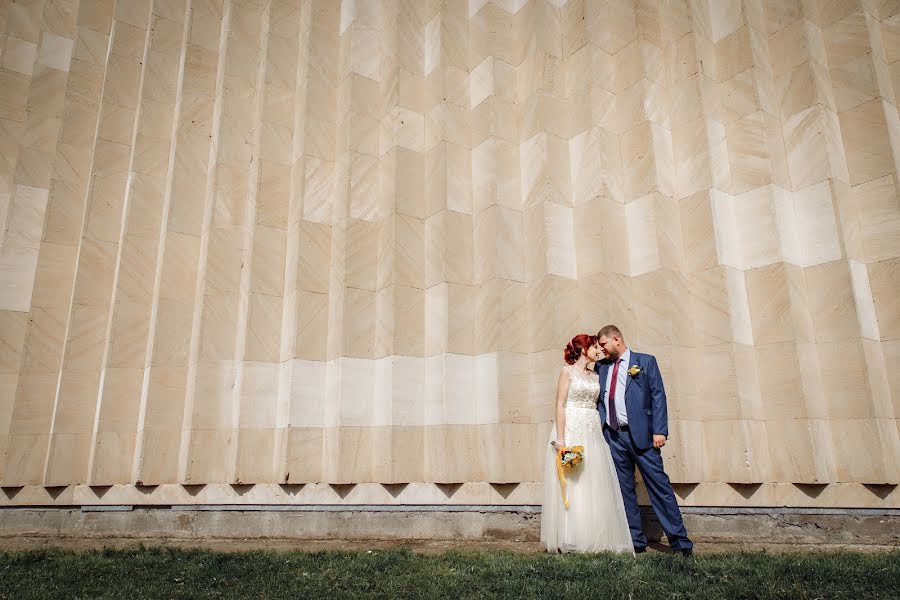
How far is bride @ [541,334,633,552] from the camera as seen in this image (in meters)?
5.98

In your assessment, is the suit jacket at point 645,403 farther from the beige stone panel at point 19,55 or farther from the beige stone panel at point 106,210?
the beige stone panel at point 19,55

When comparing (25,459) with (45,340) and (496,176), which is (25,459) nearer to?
(45,340)

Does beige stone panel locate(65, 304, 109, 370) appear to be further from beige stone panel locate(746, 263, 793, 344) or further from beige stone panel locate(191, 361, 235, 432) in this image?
beige stone panel locate(746, 263, 793, 344)

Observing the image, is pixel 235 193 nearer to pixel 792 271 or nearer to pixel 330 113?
pixel 330 113

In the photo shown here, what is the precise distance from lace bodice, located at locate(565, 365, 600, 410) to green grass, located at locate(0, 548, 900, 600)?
1.59m

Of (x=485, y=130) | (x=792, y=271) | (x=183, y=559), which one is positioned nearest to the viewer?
(x=183, y=559)

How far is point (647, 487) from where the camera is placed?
6168 millimetres

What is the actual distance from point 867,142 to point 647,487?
15.8 ft

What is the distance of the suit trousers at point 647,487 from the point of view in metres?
5.86

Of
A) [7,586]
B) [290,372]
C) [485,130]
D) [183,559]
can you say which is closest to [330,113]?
[485,130]

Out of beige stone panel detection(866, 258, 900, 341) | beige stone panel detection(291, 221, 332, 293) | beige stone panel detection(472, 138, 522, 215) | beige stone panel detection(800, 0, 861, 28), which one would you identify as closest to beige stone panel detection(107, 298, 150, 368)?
beige stone panel detection(291, 221, 332, 293)

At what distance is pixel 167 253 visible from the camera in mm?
9438

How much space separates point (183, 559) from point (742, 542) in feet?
18.4

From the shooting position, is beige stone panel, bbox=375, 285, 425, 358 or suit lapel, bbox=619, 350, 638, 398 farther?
beige stone panel, bbox=375, 285, 425, 358
